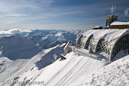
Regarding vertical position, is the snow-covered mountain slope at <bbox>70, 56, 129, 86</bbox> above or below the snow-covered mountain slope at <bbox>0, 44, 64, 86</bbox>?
above

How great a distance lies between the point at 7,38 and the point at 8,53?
120ft

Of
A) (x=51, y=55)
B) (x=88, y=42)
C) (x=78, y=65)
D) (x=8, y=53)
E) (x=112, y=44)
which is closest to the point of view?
(x=78, y=65)

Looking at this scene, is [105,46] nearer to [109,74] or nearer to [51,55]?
[109,74]

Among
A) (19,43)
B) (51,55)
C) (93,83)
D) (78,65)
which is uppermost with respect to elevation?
(93,83)

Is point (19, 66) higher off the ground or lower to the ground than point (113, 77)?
lower

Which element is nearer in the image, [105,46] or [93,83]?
[93,83]

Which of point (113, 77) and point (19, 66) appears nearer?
point (113, 77)

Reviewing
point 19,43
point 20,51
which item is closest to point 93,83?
point 20,51

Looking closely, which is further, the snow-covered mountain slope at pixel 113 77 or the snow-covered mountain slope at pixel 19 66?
the snow-covered mountain slope at pixel 19 66

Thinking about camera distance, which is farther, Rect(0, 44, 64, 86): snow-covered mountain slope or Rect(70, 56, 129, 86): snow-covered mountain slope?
Rect(0, 44, 64, 86): snow-covered mountain slope

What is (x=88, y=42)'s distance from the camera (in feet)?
109

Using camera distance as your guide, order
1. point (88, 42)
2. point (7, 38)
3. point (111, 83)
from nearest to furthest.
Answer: point (111, 83), point (88, 42), point (7, 38)

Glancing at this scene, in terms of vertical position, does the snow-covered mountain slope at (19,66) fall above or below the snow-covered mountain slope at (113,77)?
below

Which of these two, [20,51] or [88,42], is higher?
[88,42]
